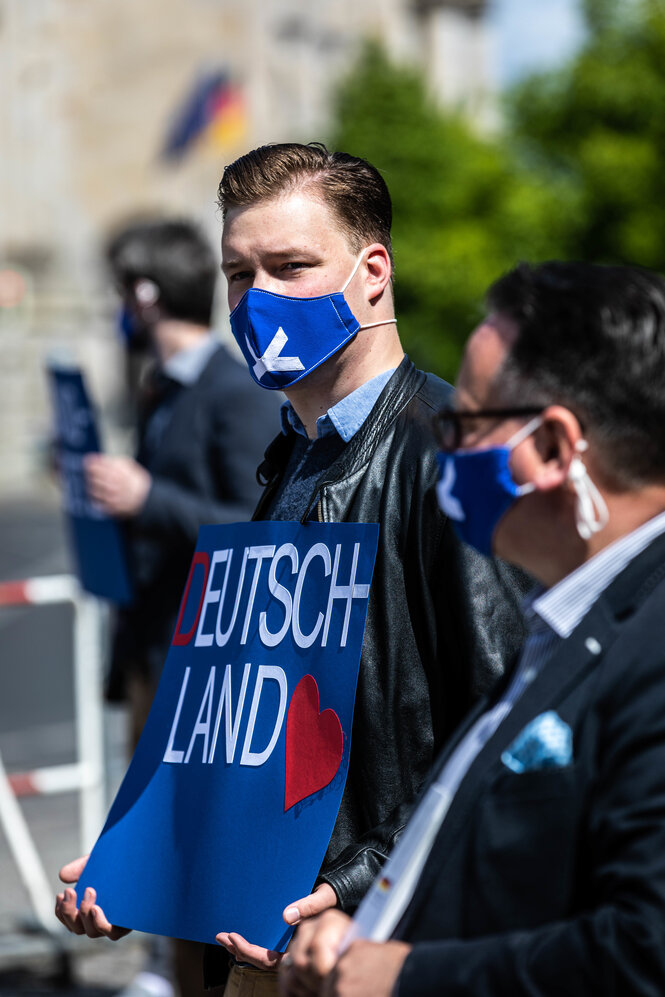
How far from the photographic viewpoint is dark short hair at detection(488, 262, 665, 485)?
1461 mm

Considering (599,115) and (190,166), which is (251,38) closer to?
(190,166)

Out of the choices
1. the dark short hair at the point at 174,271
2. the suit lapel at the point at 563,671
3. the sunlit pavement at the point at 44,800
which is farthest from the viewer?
the sunlit pavement at the point at 44,800

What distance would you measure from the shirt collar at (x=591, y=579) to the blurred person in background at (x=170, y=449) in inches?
91.2

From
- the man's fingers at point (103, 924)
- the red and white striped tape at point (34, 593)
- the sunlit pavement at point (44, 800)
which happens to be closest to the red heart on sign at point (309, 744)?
the man's fingers at point (103, 924)

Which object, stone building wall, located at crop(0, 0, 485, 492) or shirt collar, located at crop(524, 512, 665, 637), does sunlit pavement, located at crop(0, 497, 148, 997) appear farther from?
stone building wall, located at crop(0, 0, 485, 492)

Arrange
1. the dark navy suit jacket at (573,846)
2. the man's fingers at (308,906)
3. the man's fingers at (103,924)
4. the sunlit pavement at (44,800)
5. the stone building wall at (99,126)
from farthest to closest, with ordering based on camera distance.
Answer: the stone building wall at (99,126) < the sunlit pavement at (44,800) < the man's fingers at (103,924) < the man's fingers at (308,906) < the dark navy suit jacket at (573,846)

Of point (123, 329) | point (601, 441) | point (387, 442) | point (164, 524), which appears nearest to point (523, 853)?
point (601, 441)

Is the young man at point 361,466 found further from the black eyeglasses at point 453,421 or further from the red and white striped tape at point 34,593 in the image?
the red and white striped tape at point 34,593

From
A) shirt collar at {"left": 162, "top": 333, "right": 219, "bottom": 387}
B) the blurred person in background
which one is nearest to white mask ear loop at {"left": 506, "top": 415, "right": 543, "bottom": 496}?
the blurred person in background

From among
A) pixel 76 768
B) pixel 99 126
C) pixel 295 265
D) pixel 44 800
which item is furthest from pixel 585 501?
pixel 99 126

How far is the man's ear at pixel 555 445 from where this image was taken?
1479 mm

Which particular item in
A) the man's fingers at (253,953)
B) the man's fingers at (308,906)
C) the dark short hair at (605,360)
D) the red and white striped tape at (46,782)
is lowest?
the red and white striped tape at (46,782)

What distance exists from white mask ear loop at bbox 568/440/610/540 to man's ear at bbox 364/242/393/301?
0.93 meters

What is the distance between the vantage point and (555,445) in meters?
1.51
